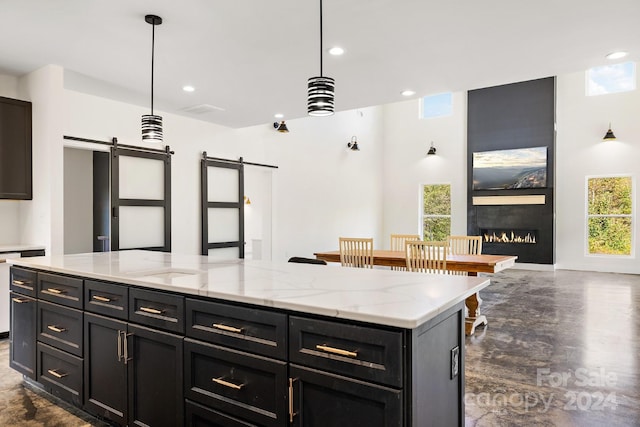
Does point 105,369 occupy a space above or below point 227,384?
below

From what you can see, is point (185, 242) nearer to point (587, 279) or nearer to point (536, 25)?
point (536, 25)

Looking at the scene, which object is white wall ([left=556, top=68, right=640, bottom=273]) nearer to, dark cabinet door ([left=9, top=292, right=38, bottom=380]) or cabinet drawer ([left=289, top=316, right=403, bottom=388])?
cabinet drawer ([left=289, top=316, right=403, bottom=388])

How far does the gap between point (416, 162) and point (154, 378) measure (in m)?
9.17

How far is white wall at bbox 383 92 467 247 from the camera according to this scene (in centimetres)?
988

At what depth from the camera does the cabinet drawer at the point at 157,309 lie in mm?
1962

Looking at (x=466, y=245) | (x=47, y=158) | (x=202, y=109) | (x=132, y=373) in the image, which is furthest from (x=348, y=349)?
(x=202, y=109)

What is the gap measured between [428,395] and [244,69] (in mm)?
3601

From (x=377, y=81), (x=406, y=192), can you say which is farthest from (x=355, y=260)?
(x=406, y=192)

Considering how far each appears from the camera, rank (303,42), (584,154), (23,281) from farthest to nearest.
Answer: (584,154) → (303,42) → (23,281)

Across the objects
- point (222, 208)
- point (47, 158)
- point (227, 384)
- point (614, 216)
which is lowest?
point (227, 384)

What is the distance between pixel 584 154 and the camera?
28.0 feet

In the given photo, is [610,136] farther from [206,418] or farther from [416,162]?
[206,418]

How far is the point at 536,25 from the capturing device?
10.4 feet

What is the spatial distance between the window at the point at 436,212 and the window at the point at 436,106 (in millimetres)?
1712
